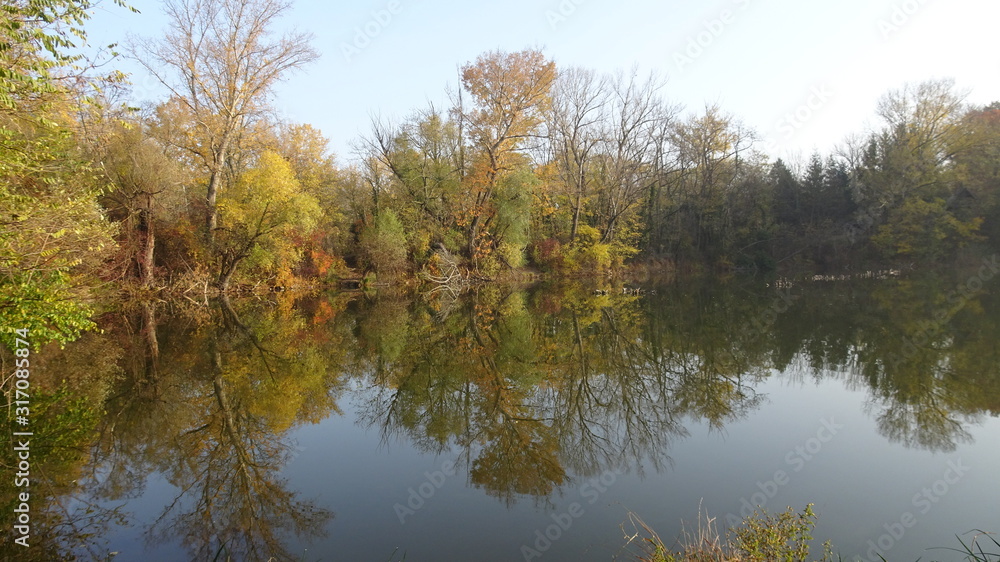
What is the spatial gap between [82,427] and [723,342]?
12.4m

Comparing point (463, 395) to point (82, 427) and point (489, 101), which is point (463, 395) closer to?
point (82, 427)

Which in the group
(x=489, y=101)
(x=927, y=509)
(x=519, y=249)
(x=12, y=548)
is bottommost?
(x=927, y=509)

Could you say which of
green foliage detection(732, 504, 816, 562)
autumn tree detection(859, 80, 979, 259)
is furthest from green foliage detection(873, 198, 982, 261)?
green foliage detection(732, 504, 816, 562)

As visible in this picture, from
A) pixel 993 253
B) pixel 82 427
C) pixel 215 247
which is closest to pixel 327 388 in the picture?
pixel 82 427

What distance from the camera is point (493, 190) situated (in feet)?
102

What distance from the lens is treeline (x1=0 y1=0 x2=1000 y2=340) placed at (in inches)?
856

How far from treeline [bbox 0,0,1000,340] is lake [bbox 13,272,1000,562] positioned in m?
3.30

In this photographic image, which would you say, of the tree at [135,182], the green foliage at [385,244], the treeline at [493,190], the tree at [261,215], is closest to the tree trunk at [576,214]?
the treeline at [493,190]

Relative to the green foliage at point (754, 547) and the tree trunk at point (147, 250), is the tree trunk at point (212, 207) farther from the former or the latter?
the green foliage at point (754, 547)

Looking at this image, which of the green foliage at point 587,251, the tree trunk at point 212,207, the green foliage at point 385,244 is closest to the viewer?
the tree trunk at point 212,207

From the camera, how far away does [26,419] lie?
6.96 m

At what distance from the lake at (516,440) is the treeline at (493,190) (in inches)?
130

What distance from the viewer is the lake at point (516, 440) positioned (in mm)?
4488

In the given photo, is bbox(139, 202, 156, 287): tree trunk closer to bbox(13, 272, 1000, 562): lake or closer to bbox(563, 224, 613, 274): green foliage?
bbox(13, 272, 1000, 562): lake
